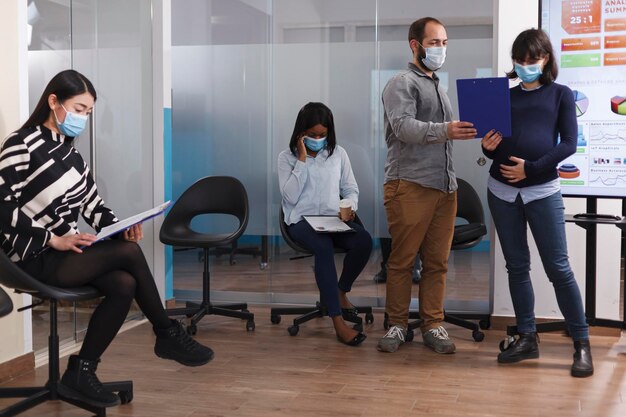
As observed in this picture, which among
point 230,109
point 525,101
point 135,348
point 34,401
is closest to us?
point 34,401

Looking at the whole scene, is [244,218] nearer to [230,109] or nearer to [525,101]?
[230,109]

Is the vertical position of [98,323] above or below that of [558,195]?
below

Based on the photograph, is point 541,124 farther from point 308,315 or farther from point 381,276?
point 381,276

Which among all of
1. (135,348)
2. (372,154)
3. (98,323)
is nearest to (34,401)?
(98,323)

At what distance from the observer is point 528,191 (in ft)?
12.1

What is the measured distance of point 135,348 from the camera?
13.8 ft

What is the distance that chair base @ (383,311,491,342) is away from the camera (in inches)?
170

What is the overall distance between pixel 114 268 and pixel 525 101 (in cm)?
196

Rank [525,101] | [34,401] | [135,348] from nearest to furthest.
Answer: [34,401] < [525,101] < [135,348]

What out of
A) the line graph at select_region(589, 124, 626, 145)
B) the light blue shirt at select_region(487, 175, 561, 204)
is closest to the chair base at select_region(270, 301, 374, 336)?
the light blue shirt at select_region(487, 175, 561, 204)

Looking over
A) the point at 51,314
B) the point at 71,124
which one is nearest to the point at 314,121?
the point at 71,124

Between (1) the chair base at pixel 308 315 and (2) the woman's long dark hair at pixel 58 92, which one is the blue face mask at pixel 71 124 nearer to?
(2) the woman's long dark hair at pixel 58 92

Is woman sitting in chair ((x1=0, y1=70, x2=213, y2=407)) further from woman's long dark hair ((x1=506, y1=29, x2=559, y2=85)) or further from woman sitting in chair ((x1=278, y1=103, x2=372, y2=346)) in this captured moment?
woman's long dark hair ((x1=506, y1=29, x2=559, y2=85))

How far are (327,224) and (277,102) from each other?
1.27 metres
